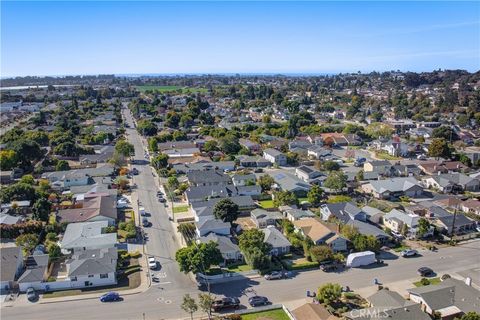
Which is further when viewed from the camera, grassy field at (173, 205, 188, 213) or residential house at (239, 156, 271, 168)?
residential house at (239, 156, 271, 168)

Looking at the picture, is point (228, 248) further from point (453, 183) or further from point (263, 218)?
point (453, 183)

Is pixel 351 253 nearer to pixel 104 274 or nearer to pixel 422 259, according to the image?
pixel 422 259

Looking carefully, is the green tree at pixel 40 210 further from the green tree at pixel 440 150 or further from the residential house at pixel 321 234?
the green tree at pixel 440 150

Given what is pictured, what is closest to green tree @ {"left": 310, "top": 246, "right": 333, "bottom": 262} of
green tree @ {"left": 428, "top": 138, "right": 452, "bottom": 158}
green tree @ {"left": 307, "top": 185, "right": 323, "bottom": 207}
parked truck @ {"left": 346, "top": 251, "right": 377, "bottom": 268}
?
parked truck @ {"left": 346, "top": 251, "right": 377, "bottom": 268}

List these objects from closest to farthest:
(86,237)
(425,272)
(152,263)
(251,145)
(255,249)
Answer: (425,272) → (255,249) → (152,263) → (86,237) → (251,145)

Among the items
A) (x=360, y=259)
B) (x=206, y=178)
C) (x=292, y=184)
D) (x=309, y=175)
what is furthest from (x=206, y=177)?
(x=360, y=259)

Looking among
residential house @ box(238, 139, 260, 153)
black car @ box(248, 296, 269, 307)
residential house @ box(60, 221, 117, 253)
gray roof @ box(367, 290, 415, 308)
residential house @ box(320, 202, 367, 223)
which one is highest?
residential house @ box(238, 139, 260, 153)

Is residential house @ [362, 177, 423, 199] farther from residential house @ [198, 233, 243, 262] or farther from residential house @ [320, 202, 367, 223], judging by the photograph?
residential house @ [198, 233, 243, 262]
